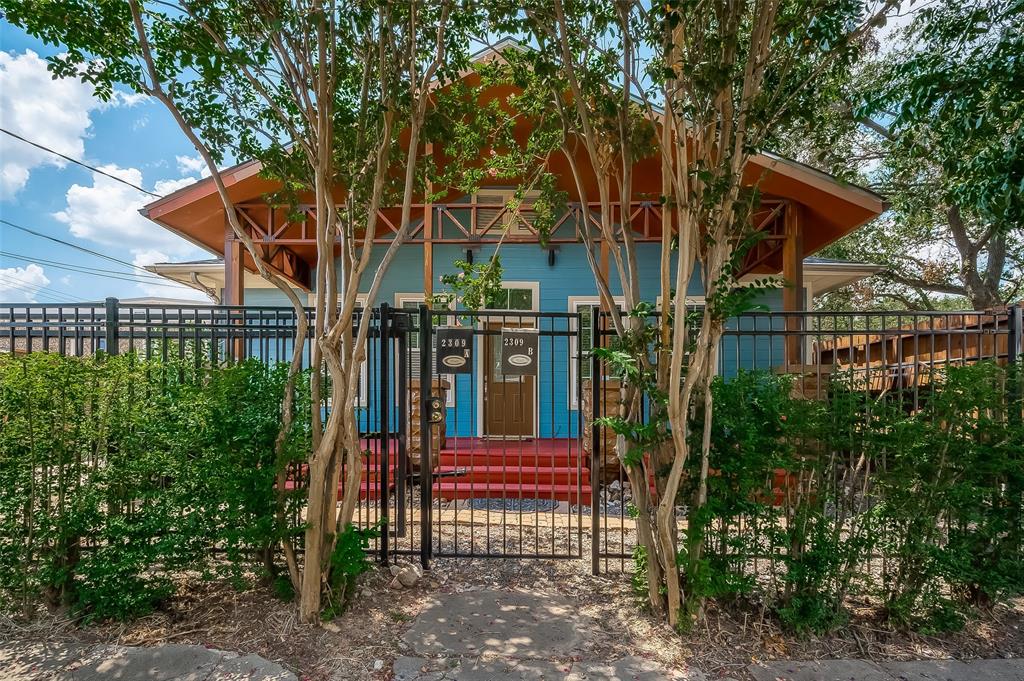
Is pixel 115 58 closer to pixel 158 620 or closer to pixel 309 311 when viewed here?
pixel 309 311

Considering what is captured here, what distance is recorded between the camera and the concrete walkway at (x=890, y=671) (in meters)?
2.88

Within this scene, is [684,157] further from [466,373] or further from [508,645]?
[508,645]

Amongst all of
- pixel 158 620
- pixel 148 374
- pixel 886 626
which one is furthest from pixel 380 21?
pixel 886 626

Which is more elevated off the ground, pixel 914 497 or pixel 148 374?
pixel 148 374

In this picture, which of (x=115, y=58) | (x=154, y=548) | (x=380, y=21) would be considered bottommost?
(x=154, y=548)

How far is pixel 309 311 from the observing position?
13.1 feet

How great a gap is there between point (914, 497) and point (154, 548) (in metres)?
4.59

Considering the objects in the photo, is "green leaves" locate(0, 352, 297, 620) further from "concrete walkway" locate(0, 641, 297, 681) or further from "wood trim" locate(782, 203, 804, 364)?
"wood trim" locate(782, 203, 804, 364)

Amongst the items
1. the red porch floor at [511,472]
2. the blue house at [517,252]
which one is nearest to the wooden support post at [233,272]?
the blue house at [517,252]

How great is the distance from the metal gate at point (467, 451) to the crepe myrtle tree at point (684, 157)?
2.36ft

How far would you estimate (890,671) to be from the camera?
2949mm

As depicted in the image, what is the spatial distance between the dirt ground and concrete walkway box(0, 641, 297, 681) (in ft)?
0.29

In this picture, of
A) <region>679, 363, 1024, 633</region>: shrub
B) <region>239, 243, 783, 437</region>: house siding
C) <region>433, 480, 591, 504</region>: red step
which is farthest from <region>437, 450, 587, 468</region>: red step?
<region>679, 363, 1024, 633</region>: shrub

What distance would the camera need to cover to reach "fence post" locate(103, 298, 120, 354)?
412cm
